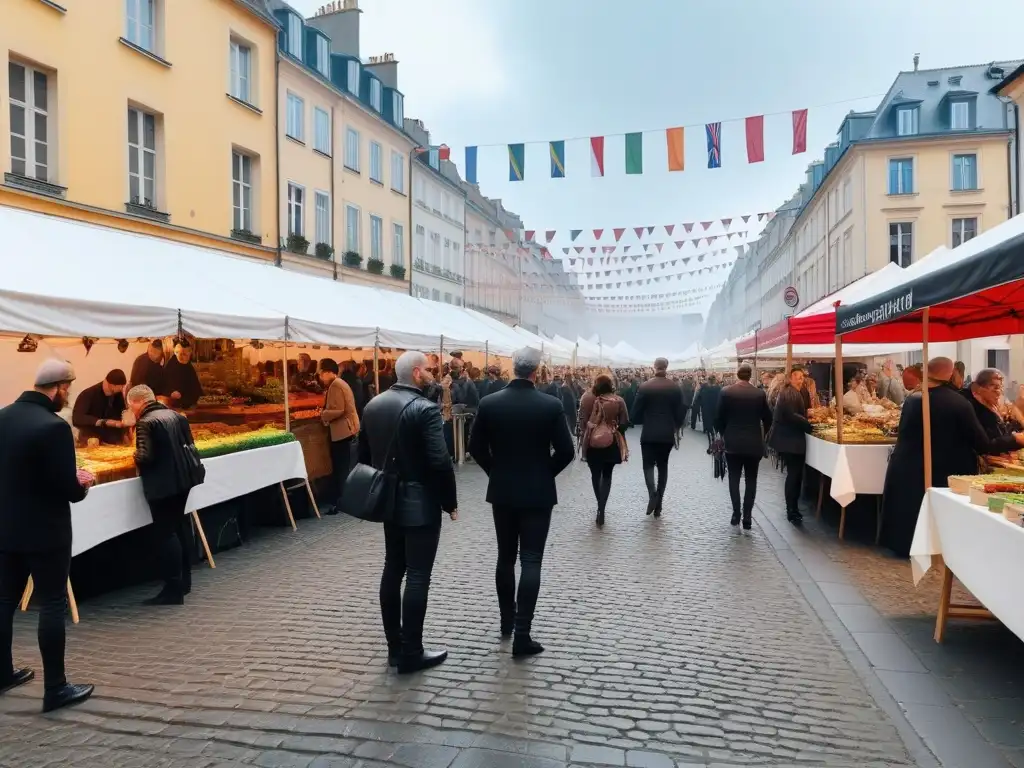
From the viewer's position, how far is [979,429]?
655 cm

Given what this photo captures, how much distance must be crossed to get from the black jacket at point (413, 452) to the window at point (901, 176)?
34611mm

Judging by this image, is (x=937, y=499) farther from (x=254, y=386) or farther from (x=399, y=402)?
(x=254, y=386)

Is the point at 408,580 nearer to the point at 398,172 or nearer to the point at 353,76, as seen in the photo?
the point at 353,76

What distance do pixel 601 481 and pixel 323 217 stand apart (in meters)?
18.4

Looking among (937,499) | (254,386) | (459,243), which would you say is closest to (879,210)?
(459,243)

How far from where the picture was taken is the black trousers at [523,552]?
498cm

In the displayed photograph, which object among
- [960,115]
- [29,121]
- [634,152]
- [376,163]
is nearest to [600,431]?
[634,152]

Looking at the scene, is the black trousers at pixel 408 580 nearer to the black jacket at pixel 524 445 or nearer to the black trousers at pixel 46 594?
the black jacket at pixel 524 445

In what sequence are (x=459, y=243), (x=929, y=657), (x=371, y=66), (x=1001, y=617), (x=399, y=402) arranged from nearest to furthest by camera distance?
(x=1001, y=617), (x=399, y=402), (x=929, y=657), (x=371, y=66), (x=459, y=243)

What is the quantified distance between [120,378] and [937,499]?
7.59 metres

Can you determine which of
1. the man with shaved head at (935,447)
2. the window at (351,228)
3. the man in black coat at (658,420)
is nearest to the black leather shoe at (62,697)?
the man with shaved head at (935,447)

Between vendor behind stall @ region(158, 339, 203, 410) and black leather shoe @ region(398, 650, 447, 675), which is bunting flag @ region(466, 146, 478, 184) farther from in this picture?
black leather shoe @ region(398, 650, 447, 675)

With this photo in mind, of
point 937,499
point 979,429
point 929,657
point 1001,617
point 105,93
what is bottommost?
point 929,657

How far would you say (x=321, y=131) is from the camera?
2523cm
